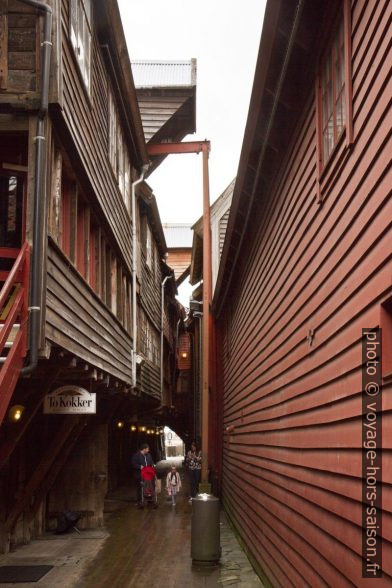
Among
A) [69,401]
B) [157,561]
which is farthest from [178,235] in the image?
[69,401]

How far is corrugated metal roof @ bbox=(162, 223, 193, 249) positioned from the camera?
158 ft

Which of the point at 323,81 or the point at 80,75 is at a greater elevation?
the point at 80,75

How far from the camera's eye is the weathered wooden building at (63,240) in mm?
7352

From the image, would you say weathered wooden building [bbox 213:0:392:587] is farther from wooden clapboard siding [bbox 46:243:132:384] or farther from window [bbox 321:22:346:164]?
wooden clapboard siding [bbox 46:243:132:384]

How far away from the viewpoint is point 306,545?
21.0 ft

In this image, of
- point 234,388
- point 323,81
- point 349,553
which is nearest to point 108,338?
point 234,388

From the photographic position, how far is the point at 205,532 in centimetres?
1107

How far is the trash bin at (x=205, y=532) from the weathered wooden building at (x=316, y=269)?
0.70 meters

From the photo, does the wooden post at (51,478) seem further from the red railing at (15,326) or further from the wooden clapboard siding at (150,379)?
the red railing at (15,326)

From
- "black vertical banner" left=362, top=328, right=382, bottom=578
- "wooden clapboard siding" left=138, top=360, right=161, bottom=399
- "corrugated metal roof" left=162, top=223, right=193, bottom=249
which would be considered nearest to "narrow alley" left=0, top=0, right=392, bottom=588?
"black vertical banner" left=362, top=328, right=382, bottom=578

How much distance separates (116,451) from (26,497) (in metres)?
13.7

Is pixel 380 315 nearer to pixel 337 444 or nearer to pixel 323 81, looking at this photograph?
pixel 337 444

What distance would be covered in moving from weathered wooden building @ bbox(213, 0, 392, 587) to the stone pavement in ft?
2.91

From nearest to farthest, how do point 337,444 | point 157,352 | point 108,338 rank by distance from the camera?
point 337,444 → point 108,338 → point 157,352
